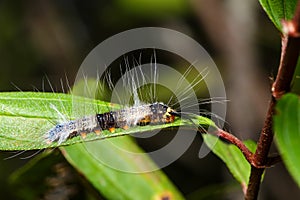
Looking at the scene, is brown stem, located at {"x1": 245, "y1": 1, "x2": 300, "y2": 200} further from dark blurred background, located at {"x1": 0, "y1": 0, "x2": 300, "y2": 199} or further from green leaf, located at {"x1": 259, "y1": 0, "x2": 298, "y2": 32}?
dark blurred background, located at {"x1": 0, "y1": 0, "x2": 300, "y2": 199}

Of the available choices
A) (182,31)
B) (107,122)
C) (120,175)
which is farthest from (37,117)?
(182,31)

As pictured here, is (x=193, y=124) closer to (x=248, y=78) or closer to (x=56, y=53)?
(x=248, y=78)

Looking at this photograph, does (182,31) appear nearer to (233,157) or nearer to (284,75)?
(233,157)

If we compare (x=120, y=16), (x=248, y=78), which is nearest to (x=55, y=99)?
(x=248, y=78)

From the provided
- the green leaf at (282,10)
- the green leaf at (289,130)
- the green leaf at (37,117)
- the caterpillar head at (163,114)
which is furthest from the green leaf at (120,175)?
the green leaf at (289,130)

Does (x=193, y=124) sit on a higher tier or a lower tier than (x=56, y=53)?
higher

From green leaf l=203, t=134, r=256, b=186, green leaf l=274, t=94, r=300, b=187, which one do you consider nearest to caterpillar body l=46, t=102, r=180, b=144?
green leaf l=203, t=134, r=256, b=186

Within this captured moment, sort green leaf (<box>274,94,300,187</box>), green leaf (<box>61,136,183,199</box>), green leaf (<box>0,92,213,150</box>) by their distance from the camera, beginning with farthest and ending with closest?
green leaf (<box>61,136,183,199</box>) < green leaf (<box>0,92,213,150</box>) < green leaf (<box>274,94,300,187</box>)
